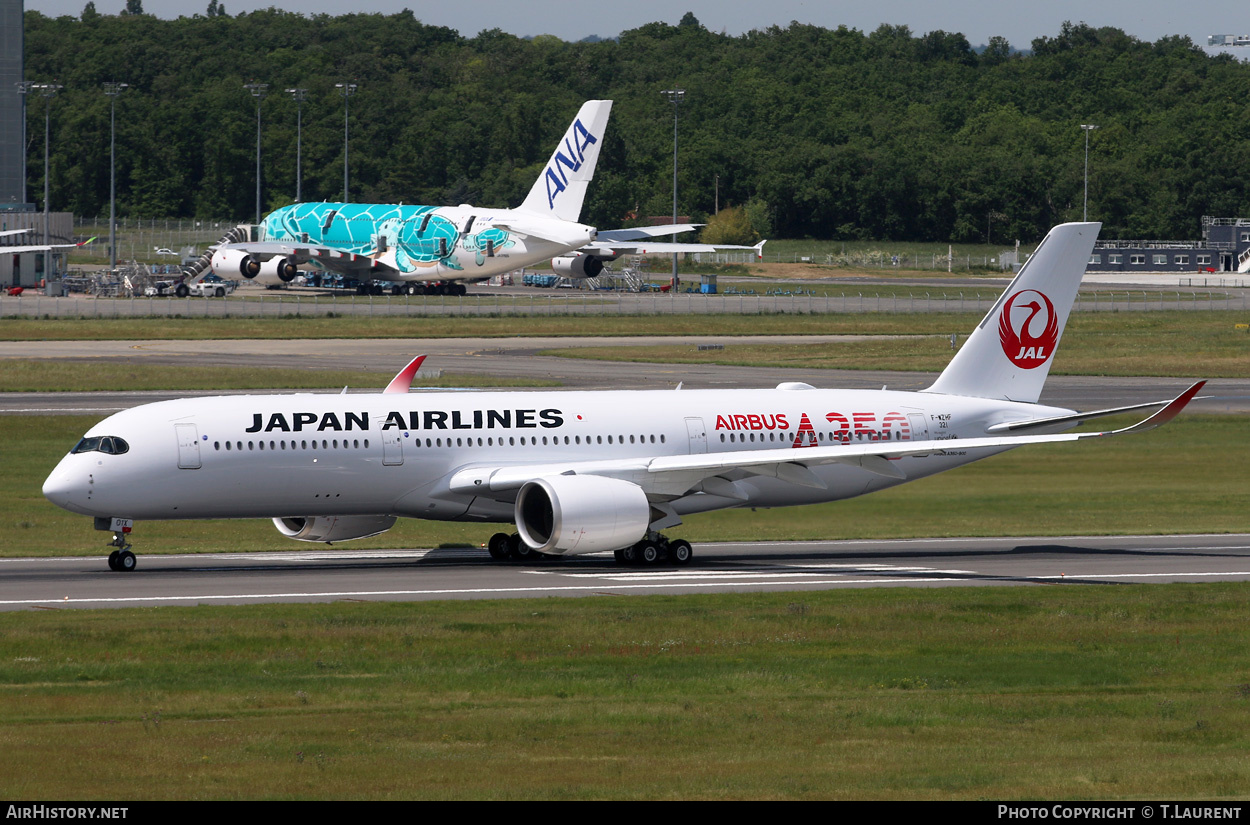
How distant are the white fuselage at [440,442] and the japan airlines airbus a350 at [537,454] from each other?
4 centimetres

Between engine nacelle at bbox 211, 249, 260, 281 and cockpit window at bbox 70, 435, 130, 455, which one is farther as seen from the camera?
engine nacelle at bbox 211, 249, 260, 281

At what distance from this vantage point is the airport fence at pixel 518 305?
434 ft

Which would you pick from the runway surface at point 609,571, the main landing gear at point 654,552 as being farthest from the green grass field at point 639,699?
the main landing gear at point 654,552

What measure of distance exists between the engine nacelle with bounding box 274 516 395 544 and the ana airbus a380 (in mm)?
95421

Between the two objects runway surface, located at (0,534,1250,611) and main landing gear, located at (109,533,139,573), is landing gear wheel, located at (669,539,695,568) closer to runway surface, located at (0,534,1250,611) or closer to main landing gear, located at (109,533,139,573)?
runway surface, located at (0,534,1250,611)

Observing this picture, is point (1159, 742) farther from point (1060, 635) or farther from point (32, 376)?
point (32, 376)

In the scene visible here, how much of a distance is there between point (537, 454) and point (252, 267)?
381ft

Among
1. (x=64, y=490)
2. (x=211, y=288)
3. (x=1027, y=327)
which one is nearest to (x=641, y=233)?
(x=211, y=288)

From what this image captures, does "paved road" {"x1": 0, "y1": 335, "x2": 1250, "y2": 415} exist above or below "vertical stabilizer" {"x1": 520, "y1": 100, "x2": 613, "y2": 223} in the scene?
below

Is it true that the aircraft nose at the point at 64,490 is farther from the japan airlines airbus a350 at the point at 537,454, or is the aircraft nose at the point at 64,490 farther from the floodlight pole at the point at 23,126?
the floodlight pole at the point at 23,126

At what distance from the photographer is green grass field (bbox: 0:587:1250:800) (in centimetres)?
1870

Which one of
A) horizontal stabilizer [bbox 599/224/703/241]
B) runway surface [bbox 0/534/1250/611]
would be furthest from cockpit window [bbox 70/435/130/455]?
horizontal stabilizer [bbox 599/224/703/241]

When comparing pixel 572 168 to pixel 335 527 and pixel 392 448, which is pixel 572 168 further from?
pixel 392 448

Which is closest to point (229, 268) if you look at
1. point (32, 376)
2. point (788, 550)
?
point (32, 376)
